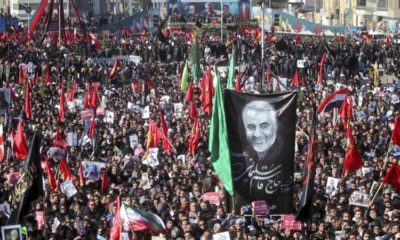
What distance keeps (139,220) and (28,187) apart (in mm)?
1453

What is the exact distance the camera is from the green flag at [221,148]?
563 inches

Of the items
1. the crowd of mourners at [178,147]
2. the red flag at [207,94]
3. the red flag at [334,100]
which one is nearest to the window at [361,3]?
the crowd of mourners at [178,147]

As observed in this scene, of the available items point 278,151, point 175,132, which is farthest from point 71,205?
point 175,132

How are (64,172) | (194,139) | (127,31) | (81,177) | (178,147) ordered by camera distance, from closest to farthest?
1. (64,172)
2. (81,177)
3. (194,139)
4. (178,147)
5. (127,31)

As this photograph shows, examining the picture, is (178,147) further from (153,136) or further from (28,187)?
(28,187)

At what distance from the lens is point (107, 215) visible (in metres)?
15.5

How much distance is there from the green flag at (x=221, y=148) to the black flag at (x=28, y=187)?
230 cm

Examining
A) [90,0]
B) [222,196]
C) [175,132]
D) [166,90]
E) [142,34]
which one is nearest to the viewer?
[222,196]

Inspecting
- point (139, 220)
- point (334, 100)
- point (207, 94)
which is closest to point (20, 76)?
point (207, 94)

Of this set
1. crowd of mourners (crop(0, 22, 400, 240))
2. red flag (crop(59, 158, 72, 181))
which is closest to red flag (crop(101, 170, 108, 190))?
crowd of mourners (crop(0, 22, 400, 240))

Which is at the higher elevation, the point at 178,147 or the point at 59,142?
the point at 59,142

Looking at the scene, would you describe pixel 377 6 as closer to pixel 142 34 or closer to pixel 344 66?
pixel 142 34

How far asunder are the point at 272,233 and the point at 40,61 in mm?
27764

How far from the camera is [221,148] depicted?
1445 centimetres
